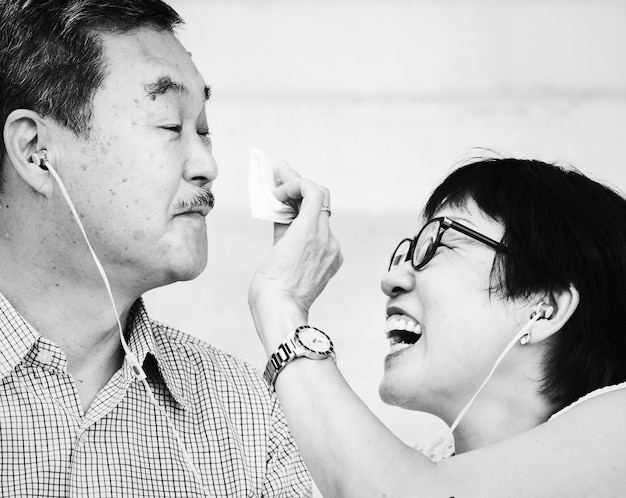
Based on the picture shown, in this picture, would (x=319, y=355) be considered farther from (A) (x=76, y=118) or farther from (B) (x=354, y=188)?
(B) (x=354, y=188)

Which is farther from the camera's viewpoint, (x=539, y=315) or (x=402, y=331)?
(x=402, y=331)

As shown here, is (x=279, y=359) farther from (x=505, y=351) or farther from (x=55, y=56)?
(x=55, y=56)

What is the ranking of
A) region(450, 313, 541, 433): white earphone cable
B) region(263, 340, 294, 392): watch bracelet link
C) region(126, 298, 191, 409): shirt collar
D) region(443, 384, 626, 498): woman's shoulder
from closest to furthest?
region(443, 384, 626, 498): woman's shoulder → region(263, 340, 294, 392): watch bracelet link → region(450, 313, 541, 433): white earphone cable → region(126, 298, 191, 409): shirt collar

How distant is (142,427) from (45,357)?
22 cm

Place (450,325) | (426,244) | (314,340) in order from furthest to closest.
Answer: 1. (426,244)
2. (450,325)
3. (314,340)

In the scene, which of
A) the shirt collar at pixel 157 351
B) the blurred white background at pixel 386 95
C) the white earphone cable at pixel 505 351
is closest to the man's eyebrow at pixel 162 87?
the shirt collar at pixel 157 351

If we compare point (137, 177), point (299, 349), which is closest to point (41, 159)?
point (137, 177)

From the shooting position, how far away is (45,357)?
1.76 meters

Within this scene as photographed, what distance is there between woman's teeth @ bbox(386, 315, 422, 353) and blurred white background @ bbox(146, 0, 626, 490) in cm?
132

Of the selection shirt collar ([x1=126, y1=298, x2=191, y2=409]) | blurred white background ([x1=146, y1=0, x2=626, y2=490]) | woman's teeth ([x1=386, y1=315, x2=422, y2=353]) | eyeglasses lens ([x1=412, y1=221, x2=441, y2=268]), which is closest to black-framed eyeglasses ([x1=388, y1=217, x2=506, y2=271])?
eyeglasses lens ([x1=412, y1=221, x2=441, y2=268])

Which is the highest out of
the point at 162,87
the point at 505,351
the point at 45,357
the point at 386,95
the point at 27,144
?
the point at 386,95

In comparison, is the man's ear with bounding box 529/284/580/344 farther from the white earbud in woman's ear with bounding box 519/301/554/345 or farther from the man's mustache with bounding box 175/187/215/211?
the man's mustache with bounding box 175/187/215/211

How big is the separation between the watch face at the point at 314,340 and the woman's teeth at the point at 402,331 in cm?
23

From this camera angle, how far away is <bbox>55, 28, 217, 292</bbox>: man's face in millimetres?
1806
